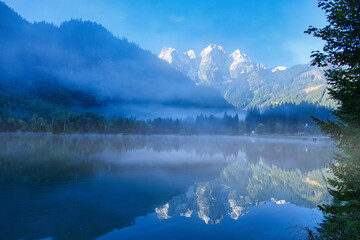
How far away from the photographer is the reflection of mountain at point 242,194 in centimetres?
1623

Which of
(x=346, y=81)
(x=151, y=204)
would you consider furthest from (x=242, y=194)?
(x=346, y=81)

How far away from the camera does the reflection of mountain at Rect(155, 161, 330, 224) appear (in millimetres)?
16234

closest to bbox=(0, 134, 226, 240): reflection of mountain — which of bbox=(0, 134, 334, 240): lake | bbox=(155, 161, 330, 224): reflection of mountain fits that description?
bbox=(0, 134, 334, 240): lake

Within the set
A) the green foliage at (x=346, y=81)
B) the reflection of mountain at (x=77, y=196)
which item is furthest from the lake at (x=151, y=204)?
the green foliage at (x=346, y=81)

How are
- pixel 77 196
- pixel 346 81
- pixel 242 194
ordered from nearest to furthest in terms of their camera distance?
pixel 346 81
pixel 77 196
pixel 242 194

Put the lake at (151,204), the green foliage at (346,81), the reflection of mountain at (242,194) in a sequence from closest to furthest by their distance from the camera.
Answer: the green foliage at (346,81) < the lake at (151,204) < the reflection of mountain at (242,194)

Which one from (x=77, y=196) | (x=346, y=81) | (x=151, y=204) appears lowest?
(x=151, y=204)

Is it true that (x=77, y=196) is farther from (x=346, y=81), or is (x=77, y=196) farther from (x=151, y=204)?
(x=346, y=81)

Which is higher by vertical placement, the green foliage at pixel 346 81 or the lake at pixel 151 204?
the green foliage at pixel 346 81

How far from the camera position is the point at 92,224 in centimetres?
1336

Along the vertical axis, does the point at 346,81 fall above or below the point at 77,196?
above

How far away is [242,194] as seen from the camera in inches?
817

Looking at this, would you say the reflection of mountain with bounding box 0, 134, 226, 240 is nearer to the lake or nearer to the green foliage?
the lake

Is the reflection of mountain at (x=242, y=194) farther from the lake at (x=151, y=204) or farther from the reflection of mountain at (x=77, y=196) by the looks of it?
the reflection of mountain at (x=77, y=196)
